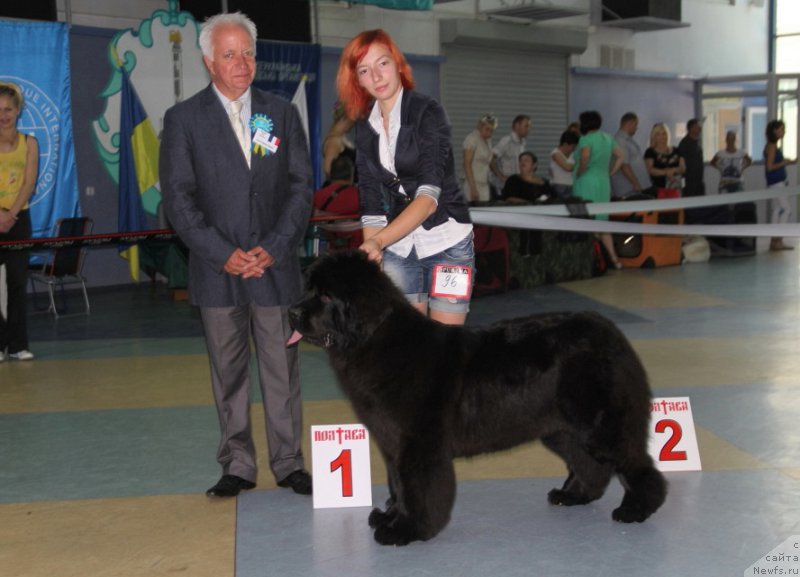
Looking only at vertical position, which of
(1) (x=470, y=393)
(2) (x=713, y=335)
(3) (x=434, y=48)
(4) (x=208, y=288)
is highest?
(3) (x=434, y=48)

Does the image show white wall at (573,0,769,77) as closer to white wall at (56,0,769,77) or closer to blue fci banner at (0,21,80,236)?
white wall at (56,0,769,77)

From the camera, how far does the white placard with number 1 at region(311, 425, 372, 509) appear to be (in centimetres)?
395

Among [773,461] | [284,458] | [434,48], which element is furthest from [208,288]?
[434,48]

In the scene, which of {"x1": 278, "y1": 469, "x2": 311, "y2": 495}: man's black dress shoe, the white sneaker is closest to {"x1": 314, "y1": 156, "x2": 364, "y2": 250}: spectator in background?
the white sneaker

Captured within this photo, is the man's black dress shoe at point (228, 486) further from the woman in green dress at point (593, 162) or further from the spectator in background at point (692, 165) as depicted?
the spectator in background at point (692, 165)

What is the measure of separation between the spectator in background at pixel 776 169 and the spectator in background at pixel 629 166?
184 centimetres

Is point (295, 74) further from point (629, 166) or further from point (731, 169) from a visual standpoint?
point (731, 169)

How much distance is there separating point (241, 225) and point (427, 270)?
0.80 meters

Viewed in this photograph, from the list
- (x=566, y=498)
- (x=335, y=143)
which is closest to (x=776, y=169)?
(x=335, y=143)

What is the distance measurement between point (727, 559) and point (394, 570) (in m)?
1.14

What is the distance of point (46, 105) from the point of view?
1083 centimetres

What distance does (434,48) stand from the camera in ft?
53.1

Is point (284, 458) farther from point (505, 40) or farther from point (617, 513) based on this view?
point (505, 40)

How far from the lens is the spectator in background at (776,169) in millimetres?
14398
